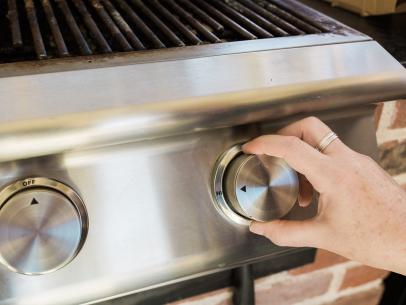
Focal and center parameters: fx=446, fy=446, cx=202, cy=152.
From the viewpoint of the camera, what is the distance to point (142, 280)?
391 mm

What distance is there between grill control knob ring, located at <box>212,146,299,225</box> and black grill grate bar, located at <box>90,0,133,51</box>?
0.47 ft

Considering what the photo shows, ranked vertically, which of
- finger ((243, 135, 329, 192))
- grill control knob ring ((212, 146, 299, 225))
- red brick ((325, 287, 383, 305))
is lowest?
red brick ((325, 287, 383, 305))

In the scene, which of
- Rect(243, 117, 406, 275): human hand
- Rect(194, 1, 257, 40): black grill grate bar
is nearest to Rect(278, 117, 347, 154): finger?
Rect(243, 117, 406, 275): human hand

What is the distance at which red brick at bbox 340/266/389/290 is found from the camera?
69 centimetres

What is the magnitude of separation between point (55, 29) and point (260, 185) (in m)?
0.25

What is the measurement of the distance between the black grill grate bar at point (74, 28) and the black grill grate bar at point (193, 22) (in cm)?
12

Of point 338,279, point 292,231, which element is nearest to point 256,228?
point 292,231

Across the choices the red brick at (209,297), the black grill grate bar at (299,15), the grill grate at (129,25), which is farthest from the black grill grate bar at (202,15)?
the red brick at (209,297)

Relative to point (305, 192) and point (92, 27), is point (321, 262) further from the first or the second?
point (92, 27)

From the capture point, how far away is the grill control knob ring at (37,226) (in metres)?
0.32

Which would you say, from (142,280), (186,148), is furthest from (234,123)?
(142,280)

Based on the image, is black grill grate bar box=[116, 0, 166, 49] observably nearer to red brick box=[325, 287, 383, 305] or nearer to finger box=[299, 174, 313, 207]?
finger box=[299, 174, 313, 207]

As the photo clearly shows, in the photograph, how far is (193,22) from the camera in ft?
1.59

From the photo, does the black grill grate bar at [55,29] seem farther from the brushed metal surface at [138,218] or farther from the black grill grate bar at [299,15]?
the black grill grate bar at [299,15]
